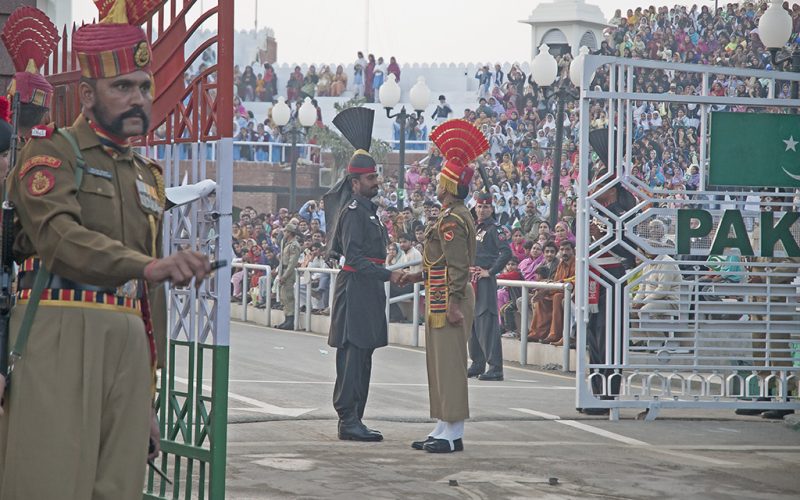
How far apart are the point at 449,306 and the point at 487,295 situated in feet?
18.8

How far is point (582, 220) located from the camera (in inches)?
466

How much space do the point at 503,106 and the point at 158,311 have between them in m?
32.7

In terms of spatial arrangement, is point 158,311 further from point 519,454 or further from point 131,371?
point 519,454

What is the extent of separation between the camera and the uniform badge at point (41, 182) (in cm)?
460

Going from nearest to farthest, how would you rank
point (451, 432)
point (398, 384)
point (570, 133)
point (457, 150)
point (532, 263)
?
1. point (451, 432)
2. point (457, 150)
3. point (398, 384)
4. point (532, 263)
5. point (570, 133)

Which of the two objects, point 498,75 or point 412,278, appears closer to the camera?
point 412,278

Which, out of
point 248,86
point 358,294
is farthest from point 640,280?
point 248,86

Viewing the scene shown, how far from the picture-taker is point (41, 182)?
4.62 meters

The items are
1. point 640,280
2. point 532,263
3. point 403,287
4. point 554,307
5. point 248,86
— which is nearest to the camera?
point 640,280

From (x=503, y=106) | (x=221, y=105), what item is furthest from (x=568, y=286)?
(x=503, y=106)

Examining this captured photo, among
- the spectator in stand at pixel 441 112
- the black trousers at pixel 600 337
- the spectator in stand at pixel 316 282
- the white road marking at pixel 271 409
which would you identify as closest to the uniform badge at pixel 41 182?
the white road marking at pixel 271 409

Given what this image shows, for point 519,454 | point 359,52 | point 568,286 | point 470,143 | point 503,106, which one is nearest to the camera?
point 519,454

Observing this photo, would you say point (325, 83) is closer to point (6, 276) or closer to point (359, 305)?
point (359, 305)

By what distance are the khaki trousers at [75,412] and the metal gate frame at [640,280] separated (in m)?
7.24
